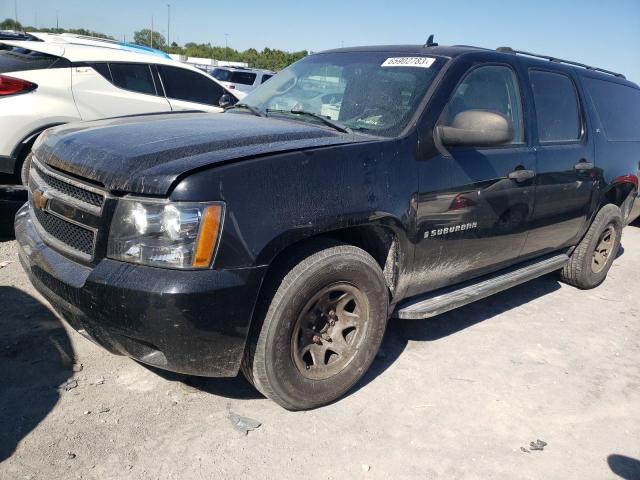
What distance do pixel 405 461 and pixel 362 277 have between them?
2.99 feet

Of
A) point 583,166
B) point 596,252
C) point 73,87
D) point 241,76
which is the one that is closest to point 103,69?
point 73,87

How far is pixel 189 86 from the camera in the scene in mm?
7293

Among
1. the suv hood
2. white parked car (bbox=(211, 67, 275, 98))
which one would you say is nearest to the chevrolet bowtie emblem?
the suv hood

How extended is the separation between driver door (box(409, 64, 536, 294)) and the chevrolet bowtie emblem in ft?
6.42

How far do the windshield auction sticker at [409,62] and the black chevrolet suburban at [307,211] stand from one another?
0.05ft

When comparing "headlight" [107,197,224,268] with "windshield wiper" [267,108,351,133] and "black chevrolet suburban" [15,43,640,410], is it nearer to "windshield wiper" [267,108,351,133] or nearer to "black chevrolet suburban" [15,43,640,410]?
"black chevrolet suburban" [15,43,640,410]

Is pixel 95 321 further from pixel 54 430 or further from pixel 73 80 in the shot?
pixel 73 80

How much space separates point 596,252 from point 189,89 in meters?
5.27

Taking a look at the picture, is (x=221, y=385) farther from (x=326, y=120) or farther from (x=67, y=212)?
(x=326, y=120)

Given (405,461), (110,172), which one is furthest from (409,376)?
(110,172)

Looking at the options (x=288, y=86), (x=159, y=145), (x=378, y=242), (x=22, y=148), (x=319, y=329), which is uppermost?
(x=288, y=86)

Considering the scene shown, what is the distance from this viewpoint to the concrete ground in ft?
8.13

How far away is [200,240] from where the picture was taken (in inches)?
89.1

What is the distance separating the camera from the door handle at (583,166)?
4.30 m
